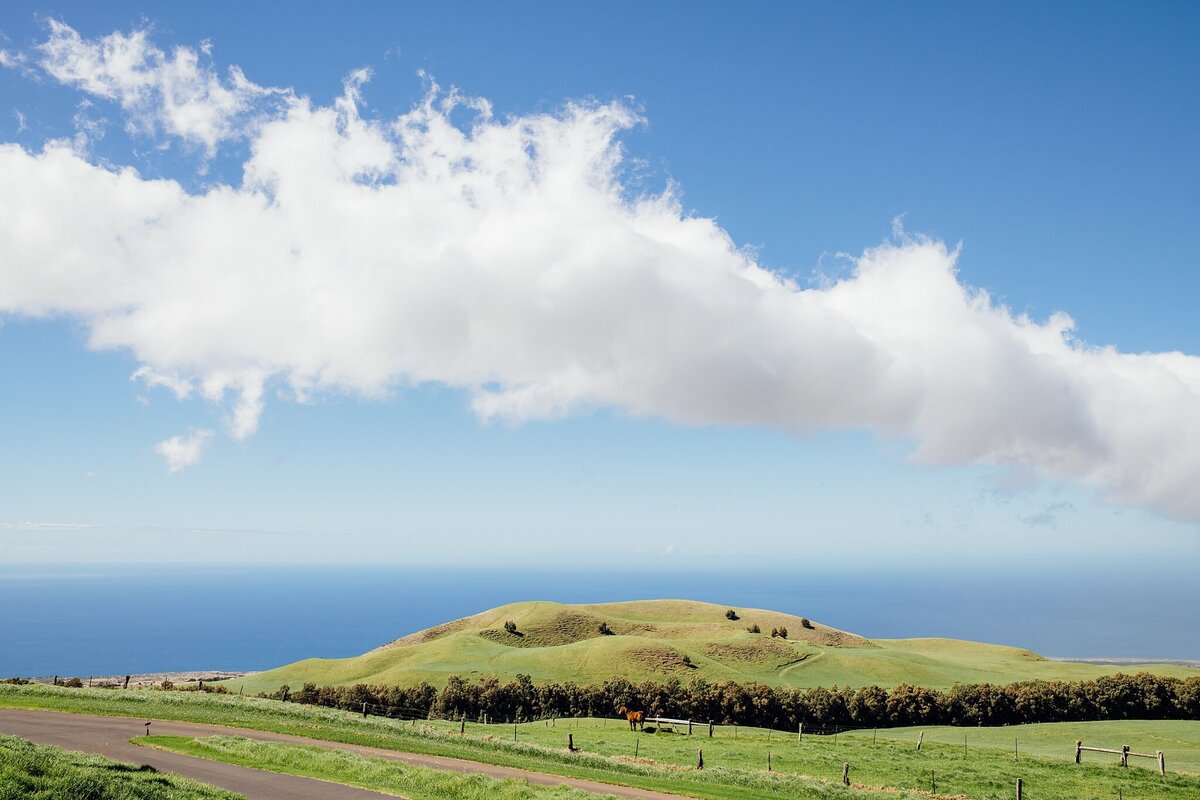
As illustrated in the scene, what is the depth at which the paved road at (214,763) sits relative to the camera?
28.3 m

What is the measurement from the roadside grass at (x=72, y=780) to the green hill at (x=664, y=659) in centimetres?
9317

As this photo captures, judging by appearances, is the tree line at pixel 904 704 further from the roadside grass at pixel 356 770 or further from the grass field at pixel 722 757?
the roadside grass at pixel 356 770

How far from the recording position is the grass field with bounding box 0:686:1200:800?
136 ft

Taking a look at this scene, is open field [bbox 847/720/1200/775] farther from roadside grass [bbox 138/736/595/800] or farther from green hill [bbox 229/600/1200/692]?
roadside grass [bbox 138/736/595/800]

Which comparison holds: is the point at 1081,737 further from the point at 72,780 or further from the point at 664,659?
the point at 72,780

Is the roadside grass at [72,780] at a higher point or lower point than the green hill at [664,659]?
higher

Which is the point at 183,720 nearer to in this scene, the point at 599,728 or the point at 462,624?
the point at 599,728

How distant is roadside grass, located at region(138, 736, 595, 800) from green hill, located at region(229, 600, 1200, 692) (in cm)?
7571

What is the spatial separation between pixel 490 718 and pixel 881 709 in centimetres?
4935

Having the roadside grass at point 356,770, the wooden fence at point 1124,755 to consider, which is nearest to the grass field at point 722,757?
the wooden fence at point 1124,755

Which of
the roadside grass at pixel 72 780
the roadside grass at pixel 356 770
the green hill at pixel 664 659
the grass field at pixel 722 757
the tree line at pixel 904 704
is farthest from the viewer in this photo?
the green hill at pixel 664 659

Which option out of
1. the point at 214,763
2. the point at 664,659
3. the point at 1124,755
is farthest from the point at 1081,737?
the point at 214,763

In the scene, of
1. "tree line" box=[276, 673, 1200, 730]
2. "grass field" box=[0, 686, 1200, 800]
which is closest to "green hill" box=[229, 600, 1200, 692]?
"tree line" box=[276, 673, 1200, 730]

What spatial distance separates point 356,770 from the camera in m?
32.0
